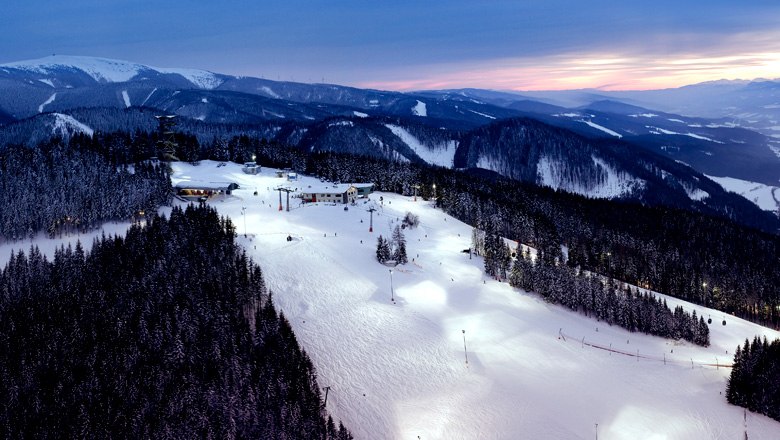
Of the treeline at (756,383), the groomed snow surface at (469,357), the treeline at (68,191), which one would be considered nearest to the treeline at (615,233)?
the groomed snow surface at (469,357)

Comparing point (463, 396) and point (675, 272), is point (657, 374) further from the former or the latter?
point (675, 272)

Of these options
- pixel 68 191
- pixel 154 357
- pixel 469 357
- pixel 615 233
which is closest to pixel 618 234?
pixel 615 233

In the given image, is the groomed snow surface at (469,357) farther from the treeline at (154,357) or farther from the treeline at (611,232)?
the treeline at (611,232)

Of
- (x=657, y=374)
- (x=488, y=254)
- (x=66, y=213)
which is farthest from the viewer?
(x=66, y=213)

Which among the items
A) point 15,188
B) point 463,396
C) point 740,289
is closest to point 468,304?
point 463,396

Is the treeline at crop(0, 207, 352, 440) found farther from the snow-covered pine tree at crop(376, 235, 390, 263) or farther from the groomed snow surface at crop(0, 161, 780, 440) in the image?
the snow-covered pine tree at crop(376, 235, 390, 263)

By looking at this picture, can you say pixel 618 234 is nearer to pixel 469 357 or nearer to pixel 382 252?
pixel 382 252
